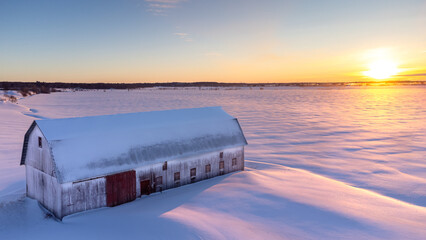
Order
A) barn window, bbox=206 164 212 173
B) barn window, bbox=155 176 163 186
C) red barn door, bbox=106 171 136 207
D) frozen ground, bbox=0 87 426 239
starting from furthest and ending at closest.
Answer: barn window, bbox=206 164 212 173
barn window, bbox=155 176 163 186
red barn door, bbox=106 171 136 207
frozen ground, bbox=0 87 426 239

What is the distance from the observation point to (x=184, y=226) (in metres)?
12.7

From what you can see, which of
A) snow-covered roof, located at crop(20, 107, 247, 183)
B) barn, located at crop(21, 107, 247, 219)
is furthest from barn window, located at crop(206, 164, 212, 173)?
snow-covered roof, located at crop(20, 107, 247, 183)

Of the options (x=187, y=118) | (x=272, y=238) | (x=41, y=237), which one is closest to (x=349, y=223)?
(x=272, y=238)

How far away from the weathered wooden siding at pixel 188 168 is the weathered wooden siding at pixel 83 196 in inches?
84.6

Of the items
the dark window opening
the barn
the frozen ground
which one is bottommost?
the frozen ground

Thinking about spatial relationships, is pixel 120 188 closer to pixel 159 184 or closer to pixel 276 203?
pixel 159 184

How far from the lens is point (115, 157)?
15.8m

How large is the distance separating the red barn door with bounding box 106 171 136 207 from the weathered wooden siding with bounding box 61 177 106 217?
1.04 feet

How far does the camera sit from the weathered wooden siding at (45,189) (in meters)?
14.2

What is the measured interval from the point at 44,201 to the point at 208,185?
9.84 metres

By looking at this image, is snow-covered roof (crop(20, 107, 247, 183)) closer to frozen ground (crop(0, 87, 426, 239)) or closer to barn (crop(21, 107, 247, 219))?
barn (crop(21, 107, 247, 219))

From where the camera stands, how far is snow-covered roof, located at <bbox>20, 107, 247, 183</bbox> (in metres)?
14.6

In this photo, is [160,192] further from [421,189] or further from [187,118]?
[421,189]

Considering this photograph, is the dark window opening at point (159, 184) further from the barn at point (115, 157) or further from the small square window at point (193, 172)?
the small square window at point (193, 172)
